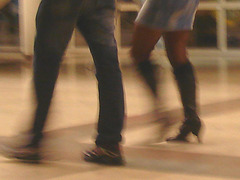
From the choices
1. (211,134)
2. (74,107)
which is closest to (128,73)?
(74,107)

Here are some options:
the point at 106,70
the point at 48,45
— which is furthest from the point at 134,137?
the point at 48,45

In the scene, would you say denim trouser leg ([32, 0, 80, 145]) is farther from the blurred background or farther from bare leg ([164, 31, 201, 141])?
bare leg ([164, 31, 201, 141])

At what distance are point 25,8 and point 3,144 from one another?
4.58 m

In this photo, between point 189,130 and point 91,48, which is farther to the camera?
point 189,130

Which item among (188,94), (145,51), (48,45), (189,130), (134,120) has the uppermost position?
(48,45)

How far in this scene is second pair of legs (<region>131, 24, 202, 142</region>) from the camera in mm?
2072

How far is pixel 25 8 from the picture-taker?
641 cm

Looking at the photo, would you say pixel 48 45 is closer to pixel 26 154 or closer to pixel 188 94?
pixel 26 154

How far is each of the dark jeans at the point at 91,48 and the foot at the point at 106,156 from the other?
3cm

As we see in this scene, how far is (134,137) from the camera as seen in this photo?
7.48 ft

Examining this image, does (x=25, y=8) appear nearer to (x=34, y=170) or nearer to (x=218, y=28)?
(x=218, y=28)

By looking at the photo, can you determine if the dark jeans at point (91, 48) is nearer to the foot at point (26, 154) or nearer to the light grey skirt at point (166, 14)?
the foot at point (26, 154)

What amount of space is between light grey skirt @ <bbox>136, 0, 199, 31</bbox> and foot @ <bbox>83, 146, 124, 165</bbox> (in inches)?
20.3

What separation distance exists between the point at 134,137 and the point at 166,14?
58cm
